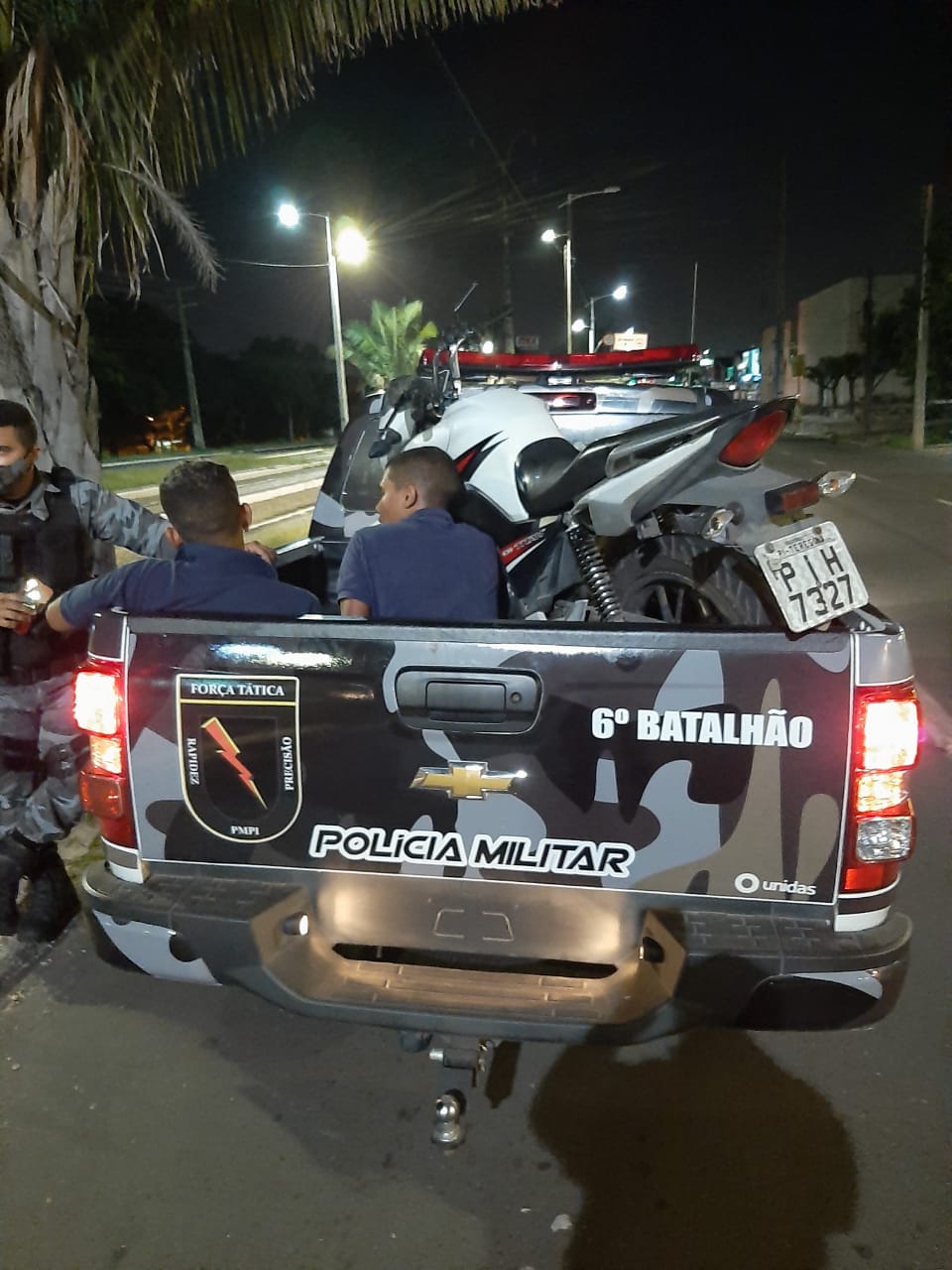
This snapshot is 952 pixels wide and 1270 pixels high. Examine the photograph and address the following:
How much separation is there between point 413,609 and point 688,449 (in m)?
1.00

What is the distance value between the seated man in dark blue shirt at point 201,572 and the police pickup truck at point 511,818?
0.37 m

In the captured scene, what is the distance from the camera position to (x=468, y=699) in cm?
232

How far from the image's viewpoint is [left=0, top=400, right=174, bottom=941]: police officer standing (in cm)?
370

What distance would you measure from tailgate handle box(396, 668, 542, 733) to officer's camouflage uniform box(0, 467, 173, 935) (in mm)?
2005

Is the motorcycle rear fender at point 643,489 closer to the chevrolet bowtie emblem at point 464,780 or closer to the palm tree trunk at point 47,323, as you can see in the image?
the chevrolet bowtie emblem at point 464,780

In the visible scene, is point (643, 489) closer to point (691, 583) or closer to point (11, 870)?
point (691, 583)

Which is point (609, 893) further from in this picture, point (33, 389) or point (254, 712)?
point (33, 389)

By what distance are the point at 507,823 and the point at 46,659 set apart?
7.31 ft

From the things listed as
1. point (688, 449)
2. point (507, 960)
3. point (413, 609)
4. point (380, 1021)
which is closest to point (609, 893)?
point (507, 960)

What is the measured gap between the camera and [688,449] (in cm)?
309

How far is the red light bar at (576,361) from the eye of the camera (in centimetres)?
657

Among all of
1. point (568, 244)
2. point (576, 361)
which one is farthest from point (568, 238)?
point (576, 361)

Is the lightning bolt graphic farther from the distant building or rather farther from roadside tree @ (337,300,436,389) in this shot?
→ the distant building

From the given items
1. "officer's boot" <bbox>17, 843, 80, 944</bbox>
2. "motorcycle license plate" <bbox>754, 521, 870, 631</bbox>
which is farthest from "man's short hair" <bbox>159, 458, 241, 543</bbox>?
"officer's boot" <bbox>17, 843, 80, 944</bbox>
